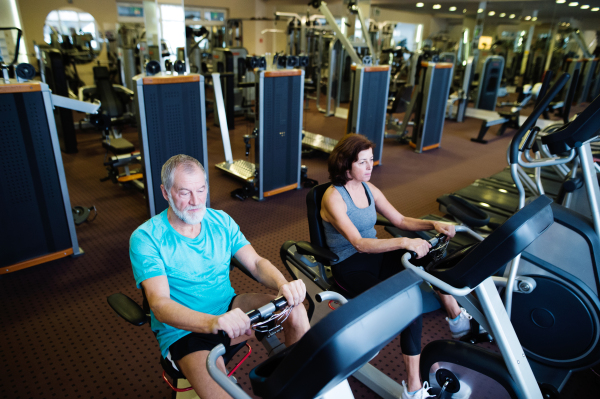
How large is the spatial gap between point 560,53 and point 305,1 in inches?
257

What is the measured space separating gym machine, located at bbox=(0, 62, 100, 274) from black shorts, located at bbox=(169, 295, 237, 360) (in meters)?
1.95

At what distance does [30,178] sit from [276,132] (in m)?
2.18

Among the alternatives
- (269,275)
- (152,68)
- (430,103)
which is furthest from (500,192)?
(152,68)

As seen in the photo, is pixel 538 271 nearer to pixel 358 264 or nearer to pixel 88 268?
pixel 358 264

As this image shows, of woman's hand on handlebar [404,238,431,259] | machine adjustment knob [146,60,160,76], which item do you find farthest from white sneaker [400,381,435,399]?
machine adjustment knob [146,60,160,76]

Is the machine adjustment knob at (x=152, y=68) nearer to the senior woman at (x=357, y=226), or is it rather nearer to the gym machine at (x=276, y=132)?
the gym machine at (x=276, y=132)

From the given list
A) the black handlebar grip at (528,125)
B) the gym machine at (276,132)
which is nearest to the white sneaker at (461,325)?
the black handlebar grip at (528,125)

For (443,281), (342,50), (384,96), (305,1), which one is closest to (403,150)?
(384,96)

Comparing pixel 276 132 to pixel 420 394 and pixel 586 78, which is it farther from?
pixel 586 78

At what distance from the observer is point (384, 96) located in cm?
500

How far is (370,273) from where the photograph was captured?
6.48 ft

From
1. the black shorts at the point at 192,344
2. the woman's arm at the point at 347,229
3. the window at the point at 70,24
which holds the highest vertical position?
the window at the point at 70,24

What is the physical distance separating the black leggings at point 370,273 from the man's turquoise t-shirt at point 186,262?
23.1 inches

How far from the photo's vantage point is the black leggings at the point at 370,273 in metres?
1.68
